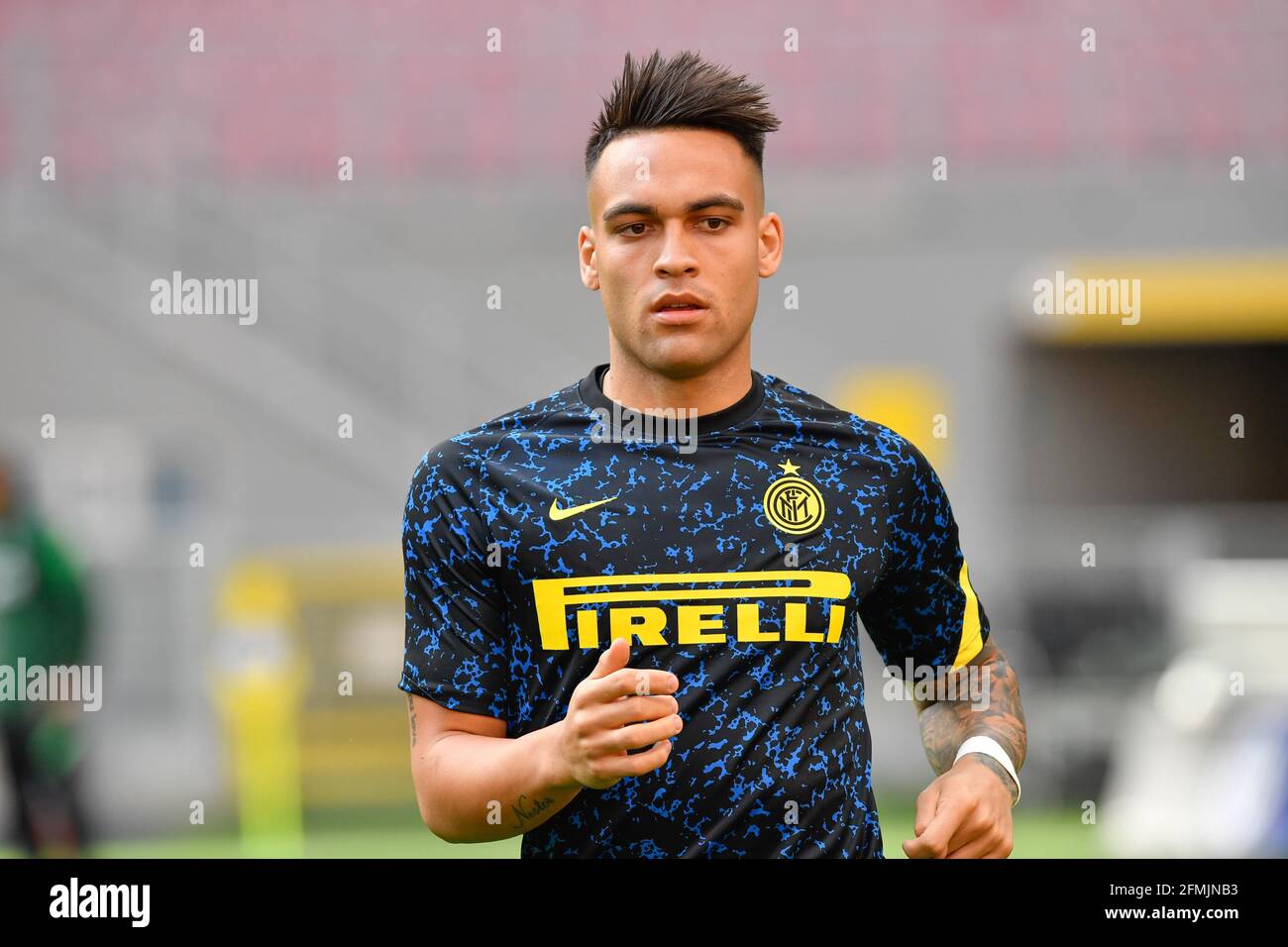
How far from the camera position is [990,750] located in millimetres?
2676

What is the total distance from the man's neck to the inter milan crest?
0.16 meters

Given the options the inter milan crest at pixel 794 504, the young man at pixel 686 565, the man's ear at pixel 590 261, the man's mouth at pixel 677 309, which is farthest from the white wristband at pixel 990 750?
the man's ear at pixel 590 261

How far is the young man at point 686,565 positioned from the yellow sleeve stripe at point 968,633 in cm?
2

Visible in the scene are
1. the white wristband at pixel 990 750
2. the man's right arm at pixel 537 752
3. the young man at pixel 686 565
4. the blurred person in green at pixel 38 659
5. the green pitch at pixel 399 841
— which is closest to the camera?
the man's right arm at pixel 537 752

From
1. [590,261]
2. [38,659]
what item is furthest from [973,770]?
[38,659]

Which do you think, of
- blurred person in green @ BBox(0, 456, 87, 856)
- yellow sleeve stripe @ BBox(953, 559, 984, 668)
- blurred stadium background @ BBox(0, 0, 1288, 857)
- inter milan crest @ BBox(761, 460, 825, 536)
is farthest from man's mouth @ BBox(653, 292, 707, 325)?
blurred person in green @ BBox(0, 456, 87, 856)

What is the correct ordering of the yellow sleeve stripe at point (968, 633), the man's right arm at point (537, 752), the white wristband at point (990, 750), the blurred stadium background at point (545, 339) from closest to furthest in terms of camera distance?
the man's right arm at point (537, 752) → the white wristband at point (990, 750) → the yellow sleeve stripe at point (968, 633) → the blurred stadium background at point (545, 339)

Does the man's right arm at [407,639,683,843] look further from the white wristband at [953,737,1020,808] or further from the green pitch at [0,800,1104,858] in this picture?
the green pitch at [0,800,1104,858]

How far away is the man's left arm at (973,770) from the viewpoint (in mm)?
2420

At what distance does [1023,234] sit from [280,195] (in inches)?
232

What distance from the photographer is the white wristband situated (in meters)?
2.66

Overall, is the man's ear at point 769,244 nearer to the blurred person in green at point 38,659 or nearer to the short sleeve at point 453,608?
the short sleeve at point 453,608

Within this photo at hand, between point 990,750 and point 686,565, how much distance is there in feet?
2.06

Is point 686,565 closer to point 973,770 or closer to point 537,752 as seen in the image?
point 537,752
